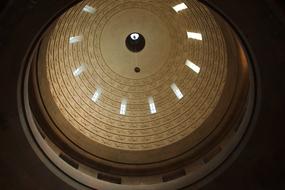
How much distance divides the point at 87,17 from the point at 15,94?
6.83 meters

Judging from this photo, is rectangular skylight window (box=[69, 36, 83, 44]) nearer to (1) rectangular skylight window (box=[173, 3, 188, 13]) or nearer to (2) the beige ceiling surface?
(2) the beige ceiling surface

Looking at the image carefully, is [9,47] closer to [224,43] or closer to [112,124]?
[112,124]

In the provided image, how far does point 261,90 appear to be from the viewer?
11086 millimetres

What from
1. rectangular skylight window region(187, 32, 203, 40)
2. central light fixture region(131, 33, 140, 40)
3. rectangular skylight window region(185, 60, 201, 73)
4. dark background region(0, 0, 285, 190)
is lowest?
dark background region(0, 0, 285, 190)

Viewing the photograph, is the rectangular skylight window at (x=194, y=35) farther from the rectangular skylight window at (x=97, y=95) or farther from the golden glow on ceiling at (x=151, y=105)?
the rectangular skylight window at (x=97, y=95)

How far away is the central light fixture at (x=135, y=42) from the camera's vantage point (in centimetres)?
1831

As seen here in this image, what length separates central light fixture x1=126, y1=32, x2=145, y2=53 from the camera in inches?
721

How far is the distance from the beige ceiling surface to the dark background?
8.68 feet

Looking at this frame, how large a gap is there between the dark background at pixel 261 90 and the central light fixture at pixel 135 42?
8.25 metres

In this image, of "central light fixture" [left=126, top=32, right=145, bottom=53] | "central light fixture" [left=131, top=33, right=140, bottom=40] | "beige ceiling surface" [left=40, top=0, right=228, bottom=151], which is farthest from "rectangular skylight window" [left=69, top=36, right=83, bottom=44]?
"central light fixture" [left=131, top=33, right=140, bottom=40]

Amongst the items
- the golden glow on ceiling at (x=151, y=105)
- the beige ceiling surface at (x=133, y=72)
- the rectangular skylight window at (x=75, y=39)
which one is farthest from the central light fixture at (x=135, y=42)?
the golden glow on ceiling at (x=151, y=105)

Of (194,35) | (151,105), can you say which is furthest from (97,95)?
(194,35)

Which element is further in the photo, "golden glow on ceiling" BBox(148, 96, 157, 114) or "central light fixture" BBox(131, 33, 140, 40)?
"central light fixture" BBox(131, 33, 140, 40)

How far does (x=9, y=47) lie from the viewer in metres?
10.2
